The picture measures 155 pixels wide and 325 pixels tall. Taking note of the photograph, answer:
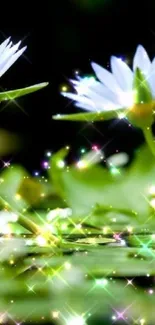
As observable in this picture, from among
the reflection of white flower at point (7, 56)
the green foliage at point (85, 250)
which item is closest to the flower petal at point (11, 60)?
the reflection of white flower at point (7, 56)

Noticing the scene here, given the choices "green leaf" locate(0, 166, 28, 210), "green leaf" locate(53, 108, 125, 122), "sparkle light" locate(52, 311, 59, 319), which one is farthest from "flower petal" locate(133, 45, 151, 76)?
"sparkle light" locate(52, 311, 59, 319)

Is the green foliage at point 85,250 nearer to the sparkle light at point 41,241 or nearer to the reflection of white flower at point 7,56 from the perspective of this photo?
the sparkle light at point 41,241

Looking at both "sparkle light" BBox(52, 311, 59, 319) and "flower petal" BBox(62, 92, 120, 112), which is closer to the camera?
"sparkle light" BBox(52, 311, 59, 319)

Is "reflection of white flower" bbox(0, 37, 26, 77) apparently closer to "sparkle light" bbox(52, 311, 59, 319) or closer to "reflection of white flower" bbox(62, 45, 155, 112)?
"reflection of white flower" bbox(62, 45, 155, 112)

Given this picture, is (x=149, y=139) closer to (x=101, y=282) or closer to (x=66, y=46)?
(x=101, y=282)

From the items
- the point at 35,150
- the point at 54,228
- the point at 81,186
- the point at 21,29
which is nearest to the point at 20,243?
the point at 54,228

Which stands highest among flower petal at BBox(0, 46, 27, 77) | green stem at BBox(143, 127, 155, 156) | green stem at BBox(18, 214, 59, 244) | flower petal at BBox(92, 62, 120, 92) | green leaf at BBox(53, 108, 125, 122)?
flower petal at BBox(92, 62, 120, 92)

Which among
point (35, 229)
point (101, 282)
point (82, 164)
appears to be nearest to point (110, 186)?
point (82, 164)
